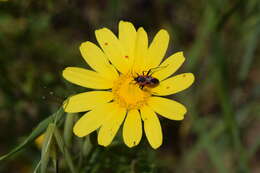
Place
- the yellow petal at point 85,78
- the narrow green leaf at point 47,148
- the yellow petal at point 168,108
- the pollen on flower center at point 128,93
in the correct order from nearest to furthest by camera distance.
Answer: the narrow green leaf at point 47,148, the yellow petal at point 168,108, the yellow petal at point 85,78, the pollen on flower center at point 128,93

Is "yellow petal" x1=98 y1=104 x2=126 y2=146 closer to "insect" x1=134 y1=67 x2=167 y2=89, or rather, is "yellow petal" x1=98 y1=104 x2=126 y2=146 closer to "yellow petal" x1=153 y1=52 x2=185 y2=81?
"insect" x1=134 y1=67 x2=167 y2=89

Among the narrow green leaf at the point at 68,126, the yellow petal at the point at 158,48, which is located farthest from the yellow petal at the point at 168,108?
the narrow green leaf at the point at 68,126

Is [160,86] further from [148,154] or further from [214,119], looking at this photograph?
[214,119]

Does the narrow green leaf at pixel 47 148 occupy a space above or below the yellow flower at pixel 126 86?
below

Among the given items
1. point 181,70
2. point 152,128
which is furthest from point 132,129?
point 181,70

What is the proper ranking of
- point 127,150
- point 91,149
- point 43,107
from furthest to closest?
point 43,107
point 127,150
point 91,149

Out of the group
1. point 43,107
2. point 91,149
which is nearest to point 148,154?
point 91,149

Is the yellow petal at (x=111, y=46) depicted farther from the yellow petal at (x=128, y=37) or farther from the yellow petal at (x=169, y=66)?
the yellow petal at (x=169, y=66)
